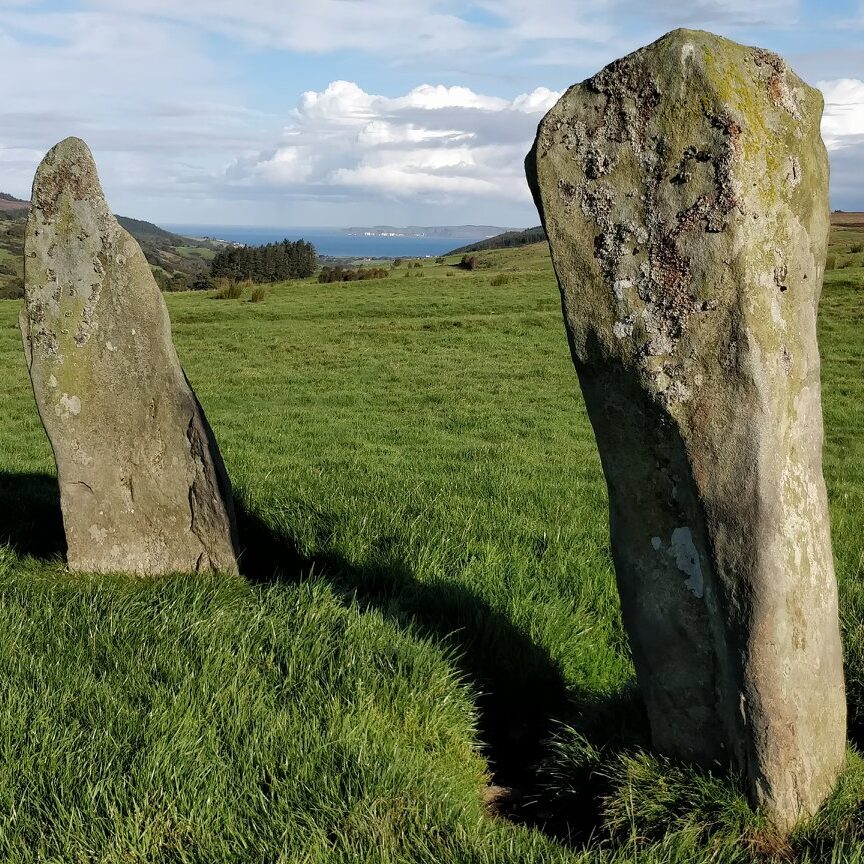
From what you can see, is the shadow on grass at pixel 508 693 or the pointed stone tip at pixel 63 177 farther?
the pointed stone tip at pixel 63 177

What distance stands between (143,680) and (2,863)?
1252 millimetres

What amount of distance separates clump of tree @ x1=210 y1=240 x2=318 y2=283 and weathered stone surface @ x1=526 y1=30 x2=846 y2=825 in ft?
204

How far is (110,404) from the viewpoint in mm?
6590

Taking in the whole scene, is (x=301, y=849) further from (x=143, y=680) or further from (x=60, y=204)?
(x=60, y=204)

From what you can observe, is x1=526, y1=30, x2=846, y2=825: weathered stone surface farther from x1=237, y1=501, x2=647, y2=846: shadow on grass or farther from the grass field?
x1=237, y1=501, x2=647, y2=846: shadow on grass

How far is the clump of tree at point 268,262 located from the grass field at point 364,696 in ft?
189

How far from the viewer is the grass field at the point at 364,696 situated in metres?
3.57

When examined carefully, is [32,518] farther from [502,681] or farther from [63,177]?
[502,681]

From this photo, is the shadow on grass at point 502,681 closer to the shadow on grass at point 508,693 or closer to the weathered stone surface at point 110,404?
the shadow on grass at point 508,693

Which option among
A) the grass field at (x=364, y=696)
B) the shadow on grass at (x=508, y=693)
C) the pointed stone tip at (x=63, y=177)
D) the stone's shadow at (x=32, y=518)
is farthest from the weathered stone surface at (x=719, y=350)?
the stone's shadow at (x=32, y=518)

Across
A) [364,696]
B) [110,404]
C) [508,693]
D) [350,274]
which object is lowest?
[508,693]

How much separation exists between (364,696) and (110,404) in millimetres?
3340

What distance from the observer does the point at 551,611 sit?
587 cm

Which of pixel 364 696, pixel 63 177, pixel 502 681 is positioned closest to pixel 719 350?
A: pixel 364 696
